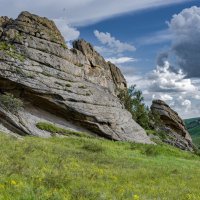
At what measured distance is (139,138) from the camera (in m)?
61.1

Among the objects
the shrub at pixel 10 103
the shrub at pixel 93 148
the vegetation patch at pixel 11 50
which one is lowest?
the shrub at pixel 93 148

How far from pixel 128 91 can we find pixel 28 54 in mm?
60033

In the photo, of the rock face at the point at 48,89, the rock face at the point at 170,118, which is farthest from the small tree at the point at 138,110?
the rock face at the point at 48,89

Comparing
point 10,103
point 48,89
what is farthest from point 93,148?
point 48,89

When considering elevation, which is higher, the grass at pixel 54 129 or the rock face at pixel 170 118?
the rock face at pixel 170 118

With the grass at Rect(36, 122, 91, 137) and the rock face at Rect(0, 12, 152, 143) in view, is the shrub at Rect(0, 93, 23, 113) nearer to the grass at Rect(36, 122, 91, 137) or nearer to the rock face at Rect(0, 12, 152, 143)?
the rock face at Rect(0, 12, 152, 143)

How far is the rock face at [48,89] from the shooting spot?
53.1 metres

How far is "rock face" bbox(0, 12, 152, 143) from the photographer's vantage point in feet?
174

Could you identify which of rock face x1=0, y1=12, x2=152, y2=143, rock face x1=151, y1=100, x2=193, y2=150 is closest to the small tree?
rock face x1=151, y1=100, x2=193, y2=150

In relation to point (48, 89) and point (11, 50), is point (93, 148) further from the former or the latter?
point (11, 50)

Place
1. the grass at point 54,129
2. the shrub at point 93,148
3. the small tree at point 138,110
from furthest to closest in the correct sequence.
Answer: the small tree at point 138,110
the grass at point 54,129
the shrub at point 93,148

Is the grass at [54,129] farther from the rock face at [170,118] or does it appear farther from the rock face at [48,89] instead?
the rock face at [170,118]

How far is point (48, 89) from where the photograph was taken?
54812 millimetres

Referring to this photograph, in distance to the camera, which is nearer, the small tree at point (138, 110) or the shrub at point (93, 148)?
the shrub at point (93, 148)
